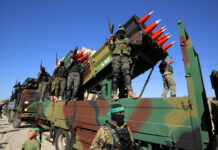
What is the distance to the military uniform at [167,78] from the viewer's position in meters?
5.14

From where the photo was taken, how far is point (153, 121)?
2.31 metres

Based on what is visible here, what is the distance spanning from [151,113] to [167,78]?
10.6 ft

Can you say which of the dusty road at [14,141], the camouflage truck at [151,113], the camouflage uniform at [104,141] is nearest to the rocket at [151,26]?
the camouflage truck at [151,113]

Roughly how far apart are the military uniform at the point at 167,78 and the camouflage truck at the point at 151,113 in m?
0.65

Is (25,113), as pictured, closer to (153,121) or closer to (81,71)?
(81,71)

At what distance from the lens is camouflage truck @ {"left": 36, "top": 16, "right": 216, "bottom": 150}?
1.94 meters

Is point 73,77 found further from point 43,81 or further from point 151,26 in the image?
point 43,81

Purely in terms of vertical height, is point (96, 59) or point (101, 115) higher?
point (96, 59)

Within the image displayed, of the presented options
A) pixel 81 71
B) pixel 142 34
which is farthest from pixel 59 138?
pixel 142 34

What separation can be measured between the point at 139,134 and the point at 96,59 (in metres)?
2.89

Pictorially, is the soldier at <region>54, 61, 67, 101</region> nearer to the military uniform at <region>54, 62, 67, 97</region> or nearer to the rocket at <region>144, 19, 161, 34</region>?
the military uniform at <region>54, 62, 67, 97</region>

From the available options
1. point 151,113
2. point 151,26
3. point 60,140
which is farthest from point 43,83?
point 151,113

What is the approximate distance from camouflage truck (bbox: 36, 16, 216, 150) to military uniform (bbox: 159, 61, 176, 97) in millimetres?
654

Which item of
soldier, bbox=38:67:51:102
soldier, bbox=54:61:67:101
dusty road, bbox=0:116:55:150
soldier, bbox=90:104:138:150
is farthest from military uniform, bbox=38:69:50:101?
soldier, bbox=90:104:138:150
